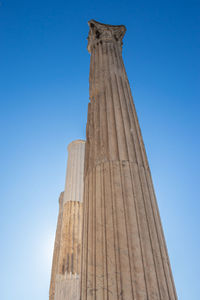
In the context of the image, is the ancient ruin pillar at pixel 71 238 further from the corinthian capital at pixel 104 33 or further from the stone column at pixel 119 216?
the corinthian capital at pixel 104 33

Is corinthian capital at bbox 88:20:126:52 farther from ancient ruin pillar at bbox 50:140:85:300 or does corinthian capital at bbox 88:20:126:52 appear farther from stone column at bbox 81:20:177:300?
ancient ruin pillar at bbox 50:140:85:300

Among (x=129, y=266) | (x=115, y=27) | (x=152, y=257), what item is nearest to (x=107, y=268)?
(x=129, y=266)

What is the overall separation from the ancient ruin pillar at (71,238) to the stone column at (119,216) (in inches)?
325

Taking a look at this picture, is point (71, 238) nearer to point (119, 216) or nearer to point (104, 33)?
point (119, 216)

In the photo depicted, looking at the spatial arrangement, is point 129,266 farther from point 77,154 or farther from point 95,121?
point 77,154

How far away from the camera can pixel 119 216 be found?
19.5 ft

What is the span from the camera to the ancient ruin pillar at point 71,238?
514 inches

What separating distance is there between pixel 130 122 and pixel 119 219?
150 inches

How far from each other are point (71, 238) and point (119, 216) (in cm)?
1009

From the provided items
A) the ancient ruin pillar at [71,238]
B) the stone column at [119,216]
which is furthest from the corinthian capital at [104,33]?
the ancient ruin pillar at [71,238]

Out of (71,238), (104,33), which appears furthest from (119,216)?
(104,33)

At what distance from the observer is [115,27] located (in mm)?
14578

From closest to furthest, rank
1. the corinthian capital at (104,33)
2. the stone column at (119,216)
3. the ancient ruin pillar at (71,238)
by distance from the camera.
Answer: the stone column at (119,216) < the ancient ruin pillar at (71,238) < the corinthian capital at (104,33)

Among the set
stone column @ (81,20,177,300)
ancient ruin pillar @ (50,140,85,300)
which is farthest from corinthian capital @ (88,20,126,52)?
ancient ruin pillar @ (50,140,85,300)
